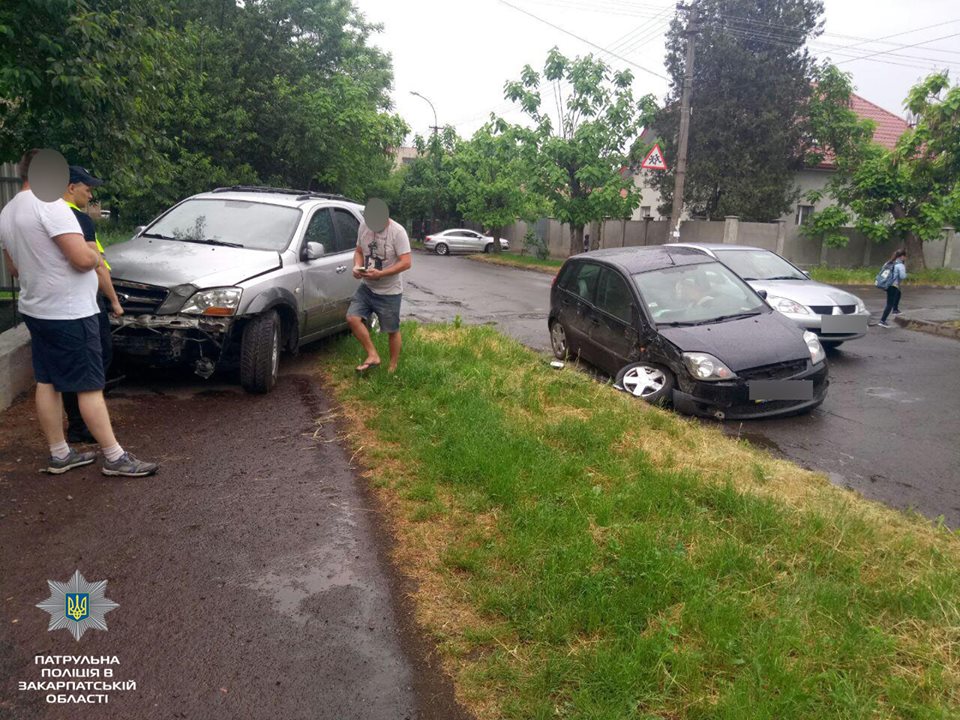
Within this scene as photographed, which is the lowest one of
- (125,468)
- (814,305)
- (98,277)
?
(125,468)

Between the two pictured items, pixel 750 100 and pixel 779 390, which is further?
pixel 750 100

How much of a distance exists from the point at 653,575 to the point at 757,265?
8.62 meters

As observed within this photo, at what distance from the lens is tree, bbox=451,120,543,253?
1030 inches

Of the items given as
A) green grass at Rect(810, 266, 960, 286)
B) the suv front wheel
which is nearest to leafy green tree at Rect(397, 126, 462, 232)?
green grass at Rect(810, 266, 960, 286)

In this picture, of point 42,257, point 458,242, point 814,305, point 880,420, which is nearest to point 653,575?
point 42,257

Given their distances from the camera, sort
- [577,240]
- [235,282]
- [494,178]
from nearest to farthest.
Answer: [235,282], [577,240], [494,178]

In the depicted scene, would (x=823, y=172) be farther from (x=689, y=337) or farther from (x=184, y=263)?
(x=184, y=263)

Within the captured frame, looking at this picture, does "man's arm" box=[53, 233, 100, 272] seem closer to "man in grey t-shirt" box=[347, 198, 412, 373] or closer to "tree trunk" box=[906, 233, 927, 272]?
"man in grey t-shirt" box=[347, 198, 412, 373]

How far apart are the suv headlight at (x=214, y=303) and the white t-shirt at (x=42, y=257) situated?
5.42 ft

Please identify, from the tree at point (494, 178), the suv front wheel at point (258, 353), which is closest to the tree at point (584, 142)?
the tree at point (494, 178)

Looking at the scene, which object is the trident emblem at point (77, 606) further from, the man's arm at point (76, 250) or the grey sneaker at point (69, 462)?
the man's arm at point (76, 250)

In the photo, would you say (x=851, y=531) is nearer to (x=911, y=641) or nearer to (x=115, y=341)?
(x=911, y=641)

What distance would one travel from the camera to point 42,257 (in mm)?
4211

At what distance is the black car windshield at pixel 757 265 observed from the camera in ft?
35.1
